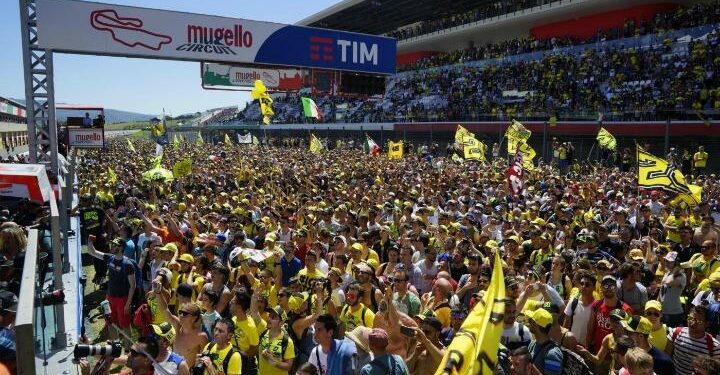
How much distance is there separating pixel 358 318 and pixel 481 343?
227cm

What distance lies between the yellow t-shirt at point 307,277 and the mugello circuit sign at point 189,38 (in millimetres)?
6662

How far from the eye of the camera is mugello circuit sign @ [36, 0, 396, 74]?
33.6 ft

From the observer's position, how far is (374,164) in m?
21.2

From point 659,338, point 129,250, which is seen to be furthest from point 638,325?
point 129,250

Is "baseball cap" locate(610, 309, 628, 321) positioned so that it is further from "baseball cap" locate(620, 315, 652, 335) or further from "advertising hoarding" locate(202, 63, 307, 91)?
"advertising hoarding" locate(202, 63, 307, 91)

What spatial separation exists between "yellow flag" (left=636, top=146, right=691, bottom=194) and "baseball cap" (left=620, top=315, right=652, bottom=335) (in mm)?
6305

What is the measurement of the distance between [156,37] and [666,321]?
9.98 meters

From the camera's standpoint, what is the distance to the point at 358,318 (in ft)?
16.8

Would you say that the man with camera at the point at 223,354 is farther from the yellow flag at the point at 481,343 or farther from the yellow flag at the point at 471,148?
the yellow flag at the point at 471,148

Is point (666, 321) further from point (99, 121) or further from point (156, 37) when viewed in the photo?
point (99, 121)

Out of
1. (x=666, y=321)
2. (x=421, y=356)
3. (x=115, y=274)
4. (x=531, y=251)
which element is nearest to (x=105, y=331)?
(x=115, y=274)

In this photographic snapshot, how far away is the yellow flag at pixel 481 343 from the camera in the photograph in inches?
115

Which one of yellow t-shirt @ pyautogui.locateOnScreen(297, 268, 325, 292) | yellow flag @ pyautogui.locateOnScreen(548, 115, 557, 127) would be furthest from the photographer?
yellow flag @ pyautogui.locateOnScreen(548, 115, 557, 127)

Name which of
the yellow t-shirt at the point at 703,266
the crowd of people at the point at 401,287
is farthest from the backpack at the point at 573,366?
the yellow t-shirt at the point at 703,266
